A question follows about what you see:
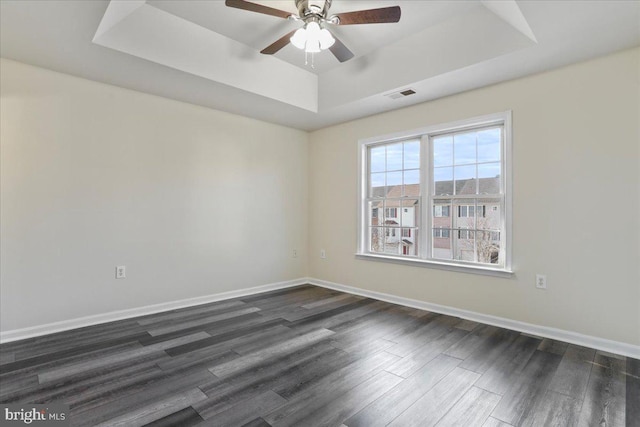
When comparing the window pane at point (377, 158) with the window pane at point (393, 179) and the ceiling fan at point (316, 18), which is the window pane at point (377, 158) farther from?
the ceiling fan at point (316, 18)

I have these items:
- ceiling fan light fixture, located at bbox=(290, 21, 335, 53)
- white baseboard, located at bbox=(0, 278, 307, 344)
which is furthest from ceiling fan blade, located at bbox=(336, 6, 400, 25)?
white baseboard, located at bbox=(0, 278, 307, 344)

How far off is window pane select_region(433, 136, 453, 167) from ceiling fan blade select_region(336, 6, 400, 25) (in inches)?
73.2

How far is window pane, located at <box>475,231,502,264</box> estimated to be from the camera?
11.3ft

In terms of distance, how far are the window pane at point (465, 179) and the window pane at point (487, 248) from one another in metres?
0.50

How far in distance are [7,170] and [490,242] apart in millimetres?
4765

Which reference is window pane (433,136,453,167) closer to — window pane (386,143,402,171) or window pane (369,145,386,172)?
window pane (386,143,402,171)

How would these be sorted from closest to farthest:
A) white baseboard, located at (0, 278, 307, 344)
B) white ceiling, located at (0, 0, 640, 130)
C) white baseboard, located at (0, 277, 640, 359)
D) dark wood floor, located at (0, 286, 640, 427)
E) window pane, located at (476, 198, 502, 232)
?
dark wood floor, located at (0, 286, 640, 427) < white ceiling, located at (0, 0, 640, 130) < white baseboard, located at (0, 277, 640, 359) < white baseboard, located at (0, 278, 307, 344) < window pane, located at (476, 198, 502, 232)

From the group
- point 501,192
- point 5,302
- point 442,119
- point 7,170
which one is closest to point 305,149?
point 442,119

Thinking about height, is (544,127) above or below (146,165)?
above

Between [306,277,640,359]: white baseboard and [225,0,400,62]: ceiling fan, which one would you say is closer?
[225,0,400,62]: ceiling fan

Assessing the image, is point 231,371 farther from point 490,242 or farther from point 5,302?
point 490,242

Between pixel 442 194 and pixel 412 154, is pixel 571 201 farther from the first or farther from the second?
pixel 412 154

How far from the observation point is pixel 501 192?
3.39 m

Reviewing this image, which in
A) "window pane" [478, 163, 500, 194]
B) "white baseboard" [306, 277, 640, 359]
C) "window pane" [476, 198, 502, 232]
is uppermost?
"window pane" [478, 163, 500, 194]
